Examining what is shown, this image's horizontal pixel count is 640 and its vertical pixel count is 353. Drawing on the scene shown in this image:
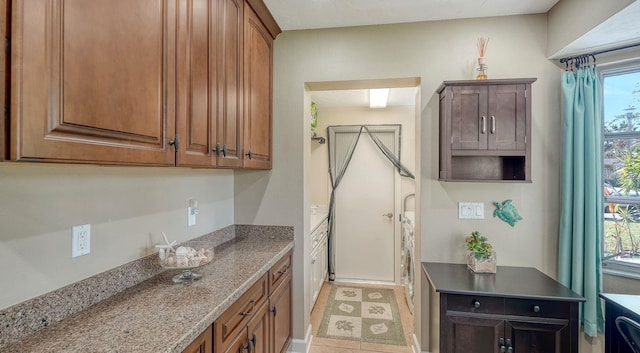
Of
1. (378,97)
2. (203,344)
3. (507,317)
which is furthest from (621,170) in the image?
(203,344)

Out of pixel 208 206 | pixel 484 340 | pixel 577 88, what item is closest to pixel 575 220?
pixel 577 88

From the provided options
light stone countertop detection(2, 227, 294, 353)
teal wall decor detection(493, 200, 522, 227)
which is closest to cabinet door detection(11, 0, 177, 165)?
light stone countertop detection(2, 227, 294, 353)

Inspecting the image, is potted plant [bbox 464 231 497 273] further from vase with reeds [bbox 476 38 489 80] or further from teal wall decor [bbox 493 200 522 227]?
vase with reeds [bbox 476 38 489 80]

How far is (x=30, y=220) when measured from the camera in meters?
0.99

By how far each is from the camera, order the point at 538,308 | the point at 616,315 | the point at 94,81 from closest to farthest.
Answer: the point at 94,81, the point at 616,315, the point at 538,308

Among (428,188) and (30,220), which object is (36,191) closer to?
(30,220)

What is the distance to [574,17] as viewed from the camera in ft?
5.77

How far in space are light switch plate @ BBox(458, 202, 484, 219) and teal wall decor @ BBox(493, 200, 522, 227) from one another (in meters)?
0.11

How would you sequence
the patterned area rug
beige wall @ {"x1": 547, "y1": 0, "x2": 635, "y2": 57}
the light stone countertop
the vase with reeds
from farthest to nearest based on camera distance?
the patterned area rug → the vase with reeds → beige wall @ {"x1": 547, "y1": 0, "x2": 635, "y2": 57} → the light stone countertop

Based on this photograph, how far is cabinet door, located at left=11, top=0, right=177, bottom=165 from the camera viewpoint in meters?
0.71

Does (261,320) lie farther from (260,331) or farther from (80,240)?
(80,240)

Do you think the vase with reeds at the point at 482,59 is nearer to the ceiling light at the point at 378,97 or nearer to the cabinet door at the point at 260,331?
the ceiling light at the point at 378,97

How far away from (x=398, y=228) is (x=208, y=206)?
2593mm

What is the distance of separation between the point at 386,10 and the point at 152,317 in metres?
2.20
